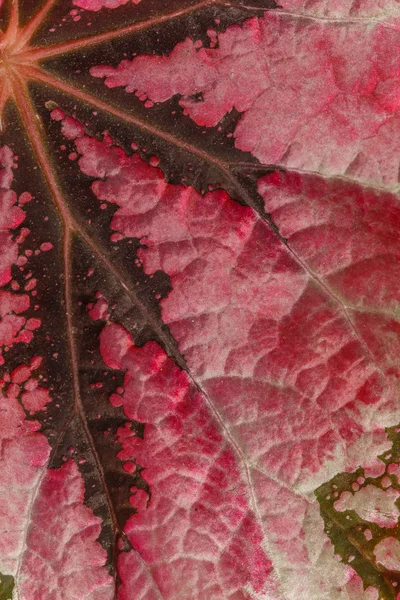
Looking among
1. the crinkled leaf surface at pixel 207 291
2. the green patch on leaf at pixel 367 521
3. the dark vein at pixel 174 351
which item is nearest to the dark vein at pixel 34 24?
the crinkled leaf surface at pixel 207 291

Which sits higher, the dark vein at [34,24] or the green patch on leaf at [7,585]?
the dark vein at [34,24]

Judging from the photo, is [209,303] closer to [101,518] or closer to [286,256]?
[286,256]

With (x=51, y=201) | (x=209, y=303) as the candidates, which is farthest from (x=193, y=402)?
(x=51, y=201)

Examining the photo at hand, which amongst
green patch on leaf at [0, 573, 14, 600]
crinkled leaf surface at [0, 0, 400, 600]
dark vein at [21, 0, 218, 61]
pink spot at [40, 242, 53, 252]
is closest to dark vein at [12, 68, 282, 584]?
crinkled leaf surface at [0, 0, 400, 600]

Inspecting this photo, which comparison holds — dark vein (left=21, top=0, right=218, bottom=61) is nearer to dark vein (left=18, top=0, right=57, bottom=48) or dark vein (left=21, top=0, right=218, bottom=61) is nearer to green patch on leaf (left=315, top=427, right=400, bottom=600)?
dark vein (left=18, top=0, right=57, bottom=48)

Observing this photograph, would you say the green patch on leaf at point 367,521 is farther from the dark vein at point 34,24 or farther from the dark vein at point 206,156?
the dark vein at point 34,24

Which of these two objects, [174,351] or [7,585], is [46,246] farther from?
[7,585]

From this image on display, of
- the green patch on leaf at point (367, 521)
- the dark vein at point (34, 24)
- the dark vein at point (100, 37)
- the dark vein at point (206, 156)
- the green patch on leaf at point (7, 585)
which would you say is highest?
the dark vein at point (34, 24)

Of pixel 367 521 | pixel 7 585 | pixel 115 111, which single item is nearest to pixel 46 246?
pixel 115 111
